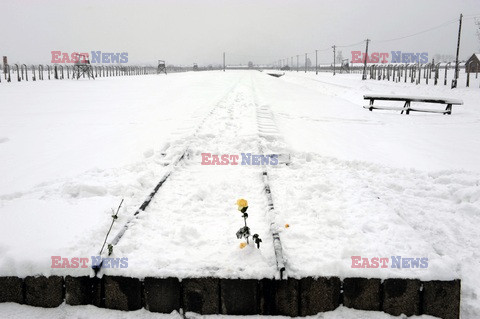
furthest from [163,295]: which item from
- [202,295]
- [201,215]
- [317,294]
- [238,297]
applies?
[201,215]

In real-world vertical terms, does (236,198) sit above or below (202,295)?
above

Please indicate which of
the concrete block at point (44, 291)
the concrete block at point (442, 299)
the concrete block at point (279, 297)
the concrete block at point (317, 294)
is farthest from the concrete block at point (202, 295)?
the concrete block at point (442, 299)

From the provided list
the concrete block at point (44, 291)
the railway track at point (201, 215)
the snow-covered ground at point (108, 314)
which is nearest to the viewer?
the snow-covered ground at point (108, 314)

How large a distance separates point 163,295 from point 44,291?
0.92m

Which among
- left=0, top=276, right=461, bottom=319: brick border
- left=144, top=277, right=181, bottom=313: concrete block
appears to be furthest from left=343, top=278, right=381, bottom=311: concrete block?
left=144, top=277, right=181, bottom=313: concrete block

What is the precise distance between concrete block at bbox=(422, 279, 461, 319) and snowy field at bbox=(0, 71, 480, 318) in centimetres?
9

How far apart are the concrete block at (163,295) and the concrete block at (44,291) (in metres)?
0.68

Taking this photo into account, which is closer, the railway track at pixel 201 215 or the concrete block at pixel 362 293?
the concrete block at pixel 362 293

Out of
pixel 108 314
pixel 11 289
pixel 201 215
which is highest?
pixel 201 215

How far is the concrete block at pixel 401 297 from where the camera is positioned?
2.88 meters

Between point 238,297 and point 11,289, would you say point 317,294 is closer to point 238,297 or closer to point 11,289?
point 238,297

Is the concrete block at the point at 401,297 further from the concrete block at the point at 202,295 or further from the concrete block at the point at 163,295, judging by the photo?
the concrete block at the point at 163,295

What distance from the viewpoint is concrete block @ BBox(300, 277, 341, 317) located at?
9.39 feet

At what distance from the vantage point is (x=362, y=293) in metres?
2.90
